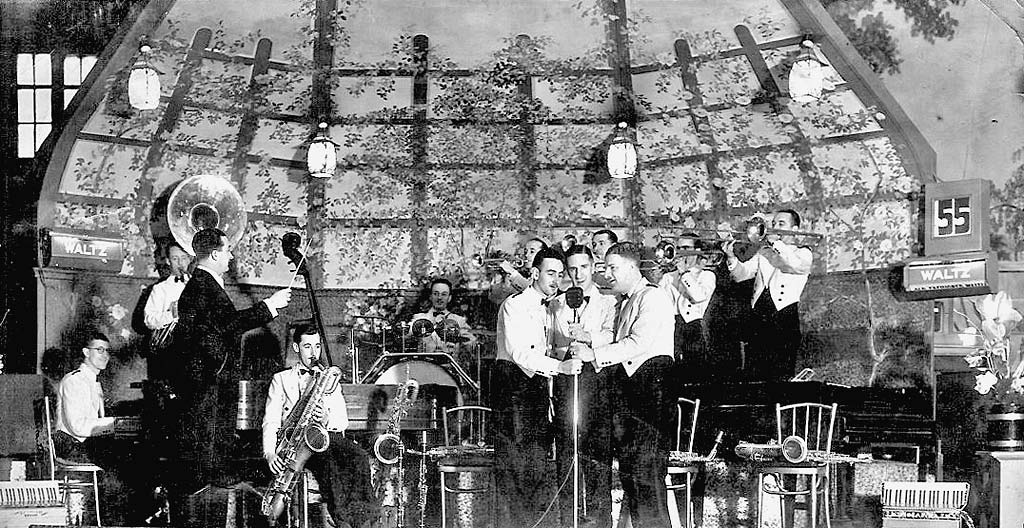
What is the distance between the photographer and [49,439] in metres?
6.79

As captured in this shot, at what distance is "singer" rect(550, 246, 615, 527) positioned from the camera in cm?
640

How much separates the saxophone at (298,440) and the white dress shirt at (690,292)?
2.55 meters

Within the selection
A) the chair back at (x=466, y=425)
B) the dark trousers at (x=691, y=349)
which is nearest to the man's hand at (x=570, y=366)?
the chair back at (x=466, y=425)

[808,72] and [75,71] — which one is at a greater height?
[75,71]

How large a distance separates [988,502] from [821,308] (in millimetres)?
1831

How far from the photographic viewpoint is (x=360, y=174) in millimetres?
8297

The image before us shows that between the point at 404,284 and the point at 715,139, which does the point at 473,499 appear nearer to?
the point at 404,284

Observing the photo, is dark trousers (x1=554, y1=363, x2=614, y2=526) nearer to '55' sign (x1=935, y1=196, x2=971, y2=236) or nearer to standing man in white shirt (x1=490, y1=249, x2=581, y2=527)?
standing man in white shirt (x1=490, y1=249, x2=581, y2=527)

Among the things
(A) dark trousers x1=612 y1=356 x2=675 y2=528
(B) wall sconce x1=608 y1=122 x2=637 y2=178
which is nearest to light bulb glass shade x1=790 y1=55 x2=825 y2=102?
(B) wall sconce x1=608 y1=122 x2=637 y2=178

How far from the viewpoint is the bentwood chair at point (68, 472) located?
670 cm

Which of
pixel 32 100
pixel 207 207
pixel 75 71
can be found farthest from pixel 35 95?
pixel 207 207

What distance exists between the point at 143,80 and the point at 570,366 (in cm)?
336

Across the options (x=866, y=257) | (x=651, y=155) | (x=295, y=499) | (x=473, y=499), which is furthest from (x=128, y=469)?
(x=866, y=257)

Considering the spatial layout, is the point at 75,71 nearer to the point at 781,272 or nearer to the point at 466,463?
the point at 466,463
